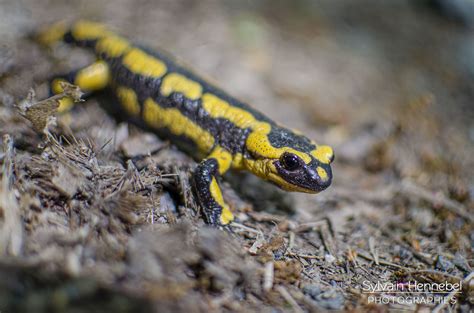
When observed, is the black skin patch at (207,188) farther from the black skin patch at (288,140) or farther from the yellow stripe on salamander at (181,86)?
the yellow stripe on salamander at (181,86)

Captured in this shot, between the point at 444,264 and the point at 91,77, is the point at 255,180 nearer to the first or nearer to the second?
the point at 444,264

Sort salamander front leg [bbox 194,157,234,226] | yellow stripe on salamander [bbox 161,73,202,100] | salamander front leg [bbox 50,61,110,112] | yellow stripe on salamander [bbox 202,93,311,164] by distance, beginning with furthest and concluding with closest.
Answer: salamander front leg [bbox 50,61,110,112] → yellow stripe on salamander [bbox 161,73,202,100] → yellow stripe on salamander [bbox 202,93,311,164] → salamander front leg [bbox 194,157,234,226]

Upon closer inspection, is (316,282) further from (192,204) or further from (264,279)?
(192,204)

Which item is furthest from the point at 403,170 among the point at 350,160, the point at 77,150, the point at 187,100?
the point at 77,150

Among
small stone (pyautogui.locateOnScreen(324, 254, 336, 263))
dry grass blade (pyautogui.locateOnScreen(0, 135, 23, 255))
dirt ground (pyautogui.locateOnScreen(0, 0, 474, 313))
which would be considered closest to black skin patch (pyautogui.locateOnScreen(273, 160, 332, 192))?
dirt ground (pyautogui.locateOnScreen(0, 0, 474, 313))

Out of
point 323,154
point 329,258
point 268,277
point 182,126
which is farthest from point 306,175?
point 182,126

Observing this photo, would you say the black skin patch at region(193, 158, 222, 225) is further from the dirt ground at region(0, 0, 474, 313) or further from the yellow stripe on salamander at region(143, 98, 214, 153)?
the yellow stripe on salamander at region(143, 98, 214, 153)
